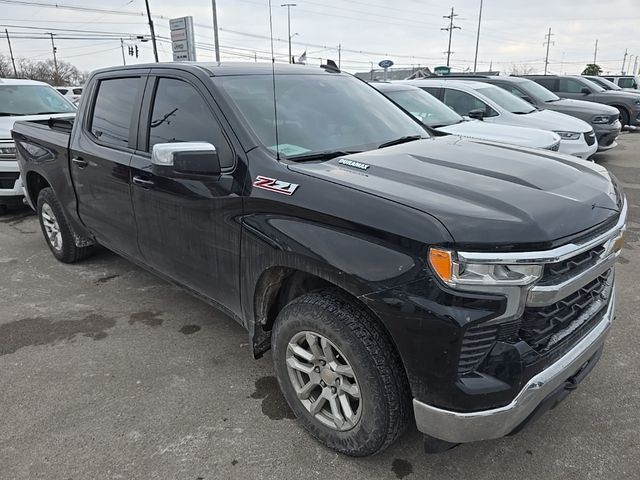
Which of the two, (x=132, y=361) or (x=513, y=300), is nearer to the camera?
(x=513, y=300)

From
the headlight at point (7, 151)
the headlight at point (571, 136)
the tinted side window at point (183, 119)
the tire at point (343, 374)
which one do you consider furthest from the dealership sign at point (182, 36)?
the tire at point (343, 374)

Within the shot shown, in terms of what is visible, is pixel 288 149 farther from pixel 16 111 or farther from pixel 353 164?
pixel 16 111

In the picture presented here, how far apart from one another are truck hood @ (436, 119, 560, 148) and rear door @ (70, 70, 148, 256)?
4.28 meters

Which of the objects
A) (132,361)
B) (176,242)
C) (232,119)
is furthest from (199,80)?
(132,361)

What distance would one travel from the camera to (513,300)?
72.5 inches

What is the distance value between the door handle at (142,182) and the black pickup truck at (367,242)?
0.02 m

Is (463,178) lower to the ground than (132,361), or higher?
higher

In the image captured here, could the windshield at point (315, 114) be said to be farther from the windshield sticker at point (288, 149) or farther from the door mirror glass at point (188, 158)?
the door mirror glass at point (188, 158)

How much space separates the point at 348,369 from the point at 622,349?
2.15 metres

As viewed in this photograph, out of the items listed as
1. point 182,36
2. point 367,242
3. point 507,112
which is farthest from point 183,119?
point 182,36

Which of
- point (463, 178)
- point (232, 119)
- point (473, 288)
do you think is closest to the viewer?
point (473, 288)

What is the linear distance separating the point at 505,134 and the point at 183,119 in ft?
17.1

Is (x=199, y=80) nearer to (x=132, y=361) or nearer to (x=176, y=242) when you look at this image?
(x=176, y=242)

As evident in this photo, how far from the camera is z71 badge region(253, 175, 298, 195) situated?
7.63 ft
